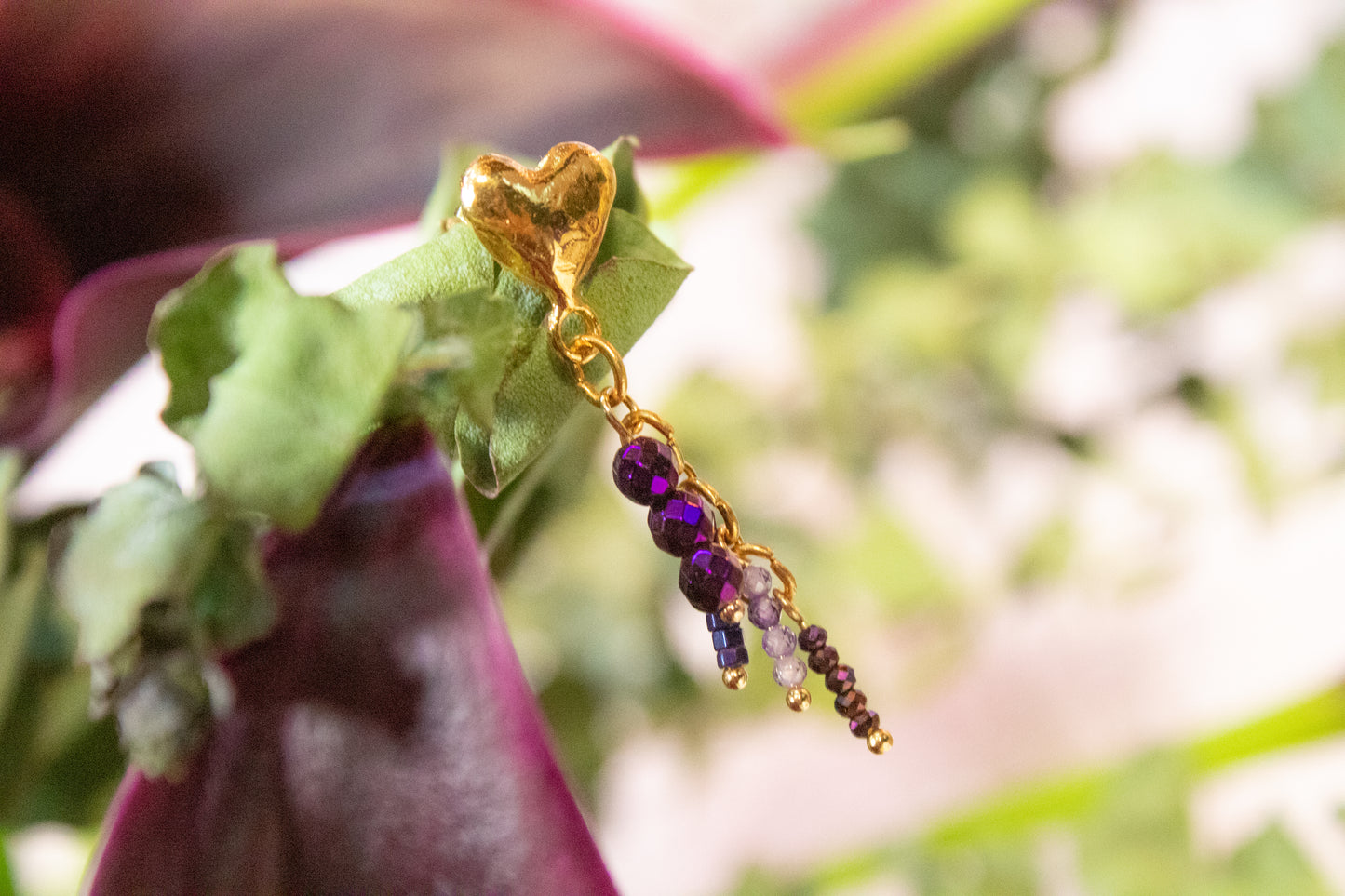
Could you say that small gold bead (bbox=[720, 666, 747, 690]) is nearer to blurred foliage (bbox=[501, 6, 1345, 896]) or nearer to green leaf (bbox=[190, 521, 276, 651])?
green leaf (bbox=[190, 521, 276, 651])

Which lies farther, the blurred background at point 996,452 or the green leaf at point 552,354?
the blurred background at point 996,452

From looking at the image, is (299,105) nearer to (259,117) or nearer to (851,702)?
(259,117)

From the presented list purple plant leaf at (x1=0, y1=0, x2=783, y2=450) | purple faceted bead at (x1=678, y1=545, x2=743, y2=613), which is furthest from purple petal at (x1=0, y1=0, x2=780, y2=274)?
purple faceted bead at (x1=678, y1=545, x2=743, y2=613)

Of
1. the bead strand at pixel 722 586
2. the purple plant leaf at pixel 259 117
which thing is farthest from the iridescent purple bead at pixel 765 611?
the purple plant leaf at pixel 259 117

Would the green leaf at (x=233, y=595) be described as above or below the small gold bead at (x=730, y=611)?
above

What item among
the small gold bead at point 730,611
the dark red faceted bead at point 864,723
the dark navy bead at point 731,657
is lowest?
the dark red faceted bead at point 864,723

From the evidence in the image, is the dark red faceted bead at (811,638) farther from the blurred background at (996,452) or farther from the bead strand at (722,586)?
the blurred background at (996,452)

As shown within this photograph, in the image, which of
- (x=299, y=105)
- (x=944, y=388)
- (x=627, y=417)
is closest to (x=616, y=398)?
(x=627, y=417)
